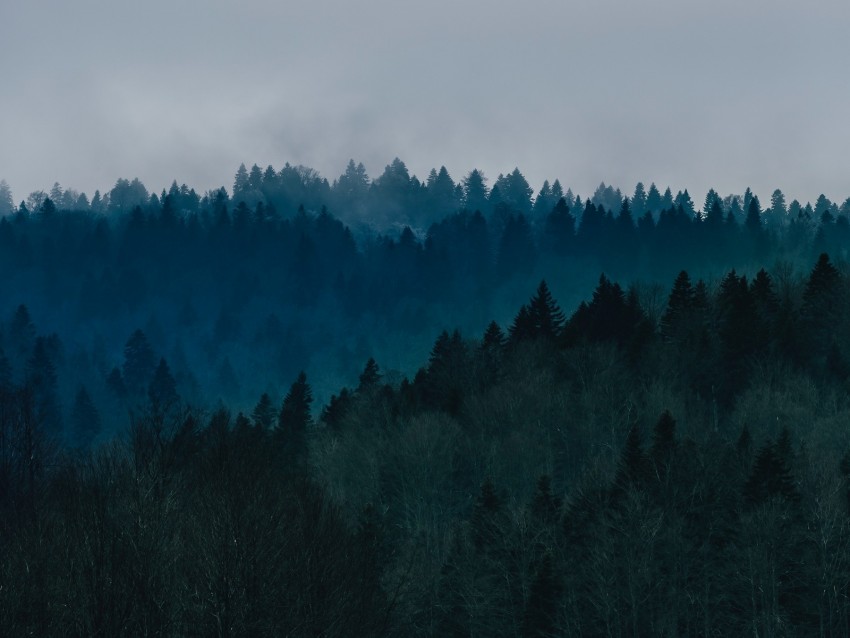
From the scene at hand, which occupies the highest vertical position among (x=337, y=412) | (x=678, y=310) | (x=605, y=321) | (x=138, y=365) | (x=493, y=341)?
(x=138, y=365)

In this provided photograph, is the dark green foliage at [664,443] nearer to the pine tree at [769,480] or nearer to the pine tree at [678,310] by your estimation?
the pine tree at [769,480]

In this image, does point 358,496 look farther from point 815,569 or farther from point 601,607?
point 815,569

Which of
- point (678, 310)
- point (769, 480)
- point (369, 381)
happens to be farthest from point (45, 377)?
point (769, 480)

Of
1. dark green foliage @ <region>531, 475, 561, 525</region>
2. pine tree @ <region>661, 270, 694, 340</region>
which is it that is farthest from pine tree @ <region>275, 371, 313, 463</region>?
pine tree @ <region>661, 270, 694, 340</region>

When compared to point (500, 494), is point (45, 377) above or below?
above

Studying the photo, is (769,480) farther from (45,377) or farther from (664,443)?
(45,377)

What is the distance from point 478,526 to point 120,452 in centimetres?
1866

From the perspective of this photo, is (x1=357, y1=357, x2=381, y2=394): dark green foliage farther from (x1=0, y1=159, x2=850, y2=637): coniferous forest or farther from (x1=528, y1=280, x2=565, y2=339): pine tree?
(x1=528, y1=280, x2=565, y2=339): pine tree

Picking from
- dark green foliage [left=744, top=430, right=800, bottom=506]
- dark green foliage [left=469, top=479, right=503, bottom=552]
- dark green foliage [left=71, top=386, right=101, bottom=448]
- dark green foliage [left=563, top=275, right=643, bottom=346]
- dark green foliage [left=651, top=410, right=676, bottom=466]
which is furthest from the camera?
dark green foliage [left=71, top=386, right=101, bottom=448]

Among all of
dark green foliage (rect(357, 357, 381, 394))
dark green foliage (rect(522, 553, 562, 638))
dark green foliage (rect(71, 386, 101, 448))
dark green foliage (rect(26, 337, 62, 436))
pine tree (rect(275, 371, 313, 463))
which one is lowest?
dark green foliage (rect(522, 553, 562, 638))

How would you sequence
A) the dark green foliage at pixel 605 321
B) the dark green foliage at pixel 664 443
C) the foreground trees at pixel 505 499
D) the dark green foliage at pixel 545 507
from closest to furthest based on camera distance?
the foreground trees at pixel 505 499 → the dark green foliage at pixel 545 507 → the dark green foliage at pixel 664 443 → the dark green foliage at pixel 605 321

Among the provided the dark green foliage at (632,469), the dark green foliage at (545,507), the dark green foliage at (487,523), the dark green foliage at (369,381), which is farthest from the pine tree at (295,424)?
the dark green foliage at (632,469)

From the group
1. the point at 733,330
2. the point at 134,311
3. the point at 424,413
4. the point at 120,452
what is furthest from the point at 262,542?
the point at 134,311

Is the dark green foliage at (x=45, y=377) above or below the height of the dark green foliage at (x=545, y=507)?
above
